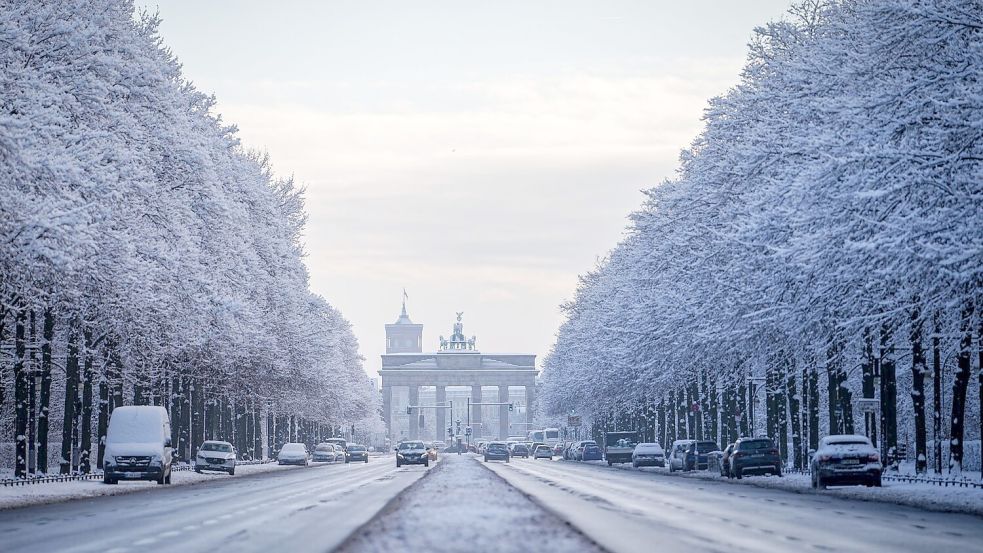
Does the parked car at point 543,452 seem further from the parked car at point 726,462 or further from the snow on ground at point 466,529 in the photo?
the snow on ground at point 466,529

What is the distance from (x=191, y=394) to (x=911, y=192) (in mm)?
51622

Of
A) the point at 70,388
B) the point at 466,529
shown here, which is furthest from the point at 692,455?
the point at 466,529

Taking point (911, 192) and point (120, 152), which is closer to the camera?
point (911, 192)

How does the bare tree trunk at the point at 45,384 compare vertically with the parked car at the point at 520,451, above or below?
above

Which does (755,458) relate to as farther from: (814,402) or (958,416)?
(958,416)

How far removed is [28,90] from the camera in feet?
120

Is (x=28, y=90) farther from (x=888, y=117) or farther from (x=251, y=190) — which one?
(x=251, y=190)

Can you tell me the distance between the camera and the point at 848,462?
40.6m

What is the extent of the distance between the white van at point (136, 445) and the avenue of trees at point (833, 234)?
62.9ft

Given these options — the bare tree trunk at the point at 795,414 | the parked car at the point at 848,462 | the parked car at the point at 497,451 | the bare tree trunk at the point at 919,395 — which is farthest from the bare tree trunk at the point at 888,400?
the parked car at the point at 497,451

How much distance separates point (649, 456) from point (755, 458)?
25.9 meters

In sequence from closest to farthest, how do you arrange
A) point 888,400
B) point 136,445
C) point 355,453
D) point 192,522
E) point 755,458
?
point 192,522, point 888,400, point 136,445, point 755,458, point 355,453

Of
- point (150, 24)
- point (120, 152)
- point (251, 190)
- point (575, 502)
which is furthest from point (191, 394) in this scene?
point (575, 502)

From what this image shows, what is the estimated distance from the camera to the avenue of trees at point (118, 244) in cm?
3573
